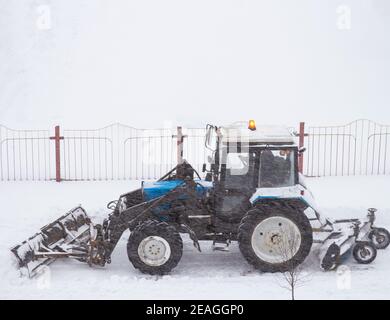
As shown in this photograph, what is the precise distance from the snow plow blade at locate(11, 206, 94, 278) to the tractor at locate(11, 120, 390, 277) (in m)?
0.02

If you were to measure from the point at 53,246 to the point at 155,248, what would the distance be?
161 cm

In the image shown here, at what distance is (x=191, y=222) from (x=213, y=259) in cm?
92

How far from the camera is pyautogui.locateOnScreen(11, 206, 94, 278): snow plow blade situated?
901 cm

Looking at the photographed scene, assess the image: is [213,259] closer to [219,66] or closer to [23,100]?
[23,100]

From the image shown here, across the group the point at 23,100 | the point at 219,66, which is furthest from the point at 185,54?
the point at 23,100

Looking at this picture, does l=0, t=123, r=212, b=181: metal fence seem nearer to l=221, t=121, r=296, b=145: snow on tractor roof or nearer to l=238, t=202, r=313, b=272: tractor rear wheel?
l=221, t=121, r=296, b=145: snow on tractor roof

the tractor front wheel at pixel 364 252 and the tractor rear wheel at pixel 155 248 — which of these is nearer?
the tractor rear wheel at pixel 155 248

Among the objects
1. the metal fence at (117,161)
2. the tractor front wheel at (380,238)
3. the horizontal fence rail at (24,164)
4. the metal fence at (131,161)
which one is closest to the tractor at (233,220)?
the tractor front wheel at (380,238)

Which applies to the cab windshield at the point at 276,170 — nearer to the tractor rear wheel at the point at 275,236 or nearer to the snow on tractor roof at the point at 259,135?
the snow on tractor roof at the point at 259,135

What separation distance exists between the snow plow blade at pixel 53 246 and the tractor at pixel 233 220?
16 mm

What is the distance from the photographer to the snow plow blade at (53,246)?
29.5 feet

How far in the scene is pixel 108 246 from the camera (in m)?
9.09

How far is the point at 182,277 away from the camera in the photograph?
9016mm

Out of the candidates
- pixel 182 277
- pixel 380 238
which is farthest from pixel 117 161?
pixel 380 238
